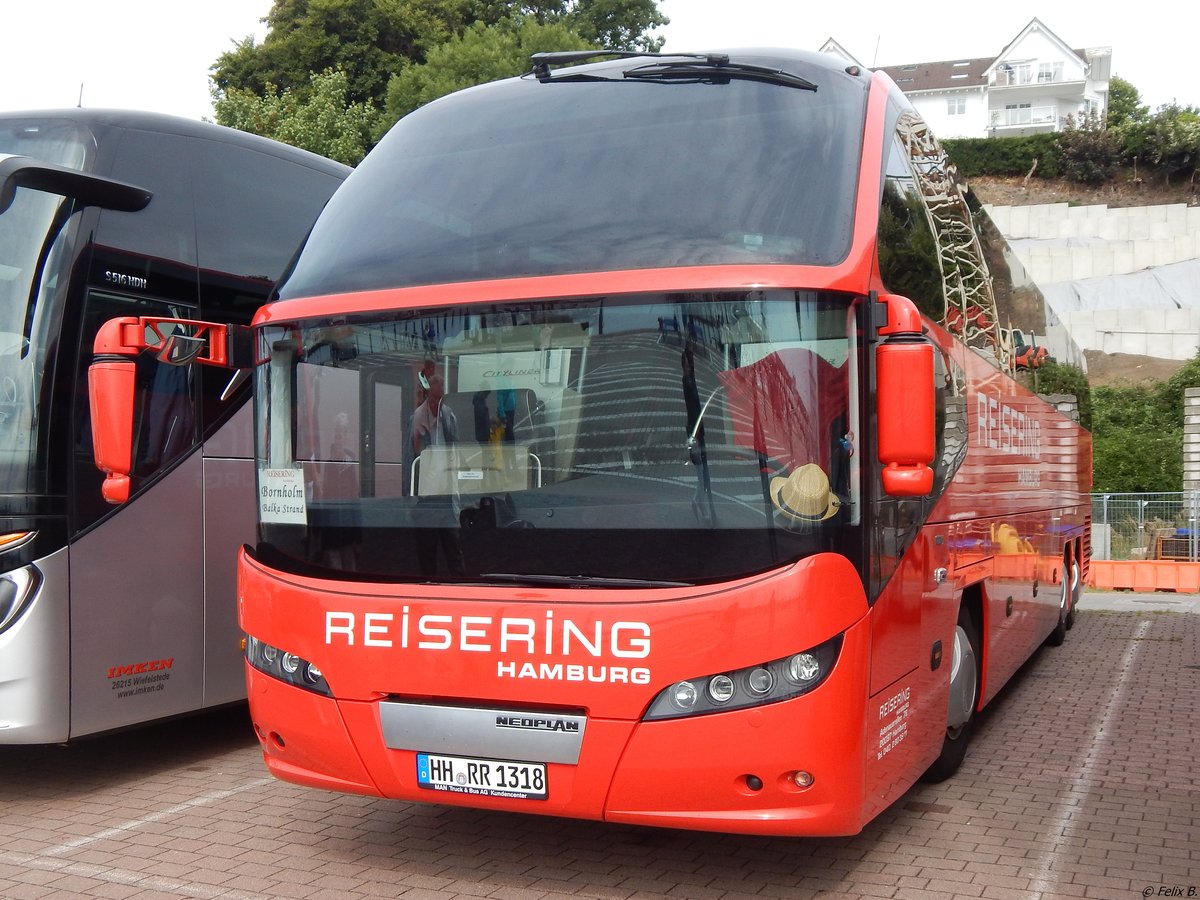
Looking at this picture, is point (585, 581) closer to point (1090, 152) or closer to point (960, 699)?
point (960, 699)

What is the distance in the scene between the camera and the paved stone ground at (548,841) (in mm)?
5305

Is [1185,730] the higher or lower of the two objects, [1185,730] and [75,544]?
the lower

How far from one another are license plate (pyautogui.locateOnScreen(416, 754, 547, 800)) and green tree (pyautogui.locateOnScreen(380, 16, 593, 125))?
1583 inches

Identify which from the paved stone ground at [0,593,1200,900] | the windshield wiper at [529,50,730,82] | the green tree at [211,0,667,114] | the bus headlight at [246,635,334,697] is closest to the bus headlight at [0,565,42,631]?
the paved stone ground at [0,593,1200,900]

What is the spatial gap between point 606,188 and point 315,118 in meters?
39.1

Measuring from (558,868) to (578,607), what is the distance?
1493mm

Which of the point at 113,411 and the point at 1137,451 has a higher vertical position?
the point at 113,411

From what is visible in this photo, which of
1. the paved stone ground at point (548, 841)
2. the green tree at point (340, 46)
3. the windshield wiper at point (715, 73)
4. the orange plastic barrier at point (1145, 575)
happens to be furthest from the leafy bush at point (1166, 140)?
the windshield wiper at point (715, 73)

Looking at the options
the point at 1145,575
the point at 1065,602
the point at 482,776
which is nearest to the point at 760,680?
the point at 482,776

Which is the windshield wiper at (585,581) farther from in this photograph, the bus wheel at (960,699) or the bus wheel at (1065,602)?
the bus wheel at (1065,602)

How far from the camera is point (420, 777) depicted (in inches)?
195

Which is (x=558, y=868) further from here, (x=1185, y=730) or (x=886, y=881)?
(x=1185, y=730)

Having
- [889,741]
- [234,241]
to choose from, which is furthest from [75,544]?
[889,741]

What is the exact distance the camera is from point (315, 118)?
4194cm
